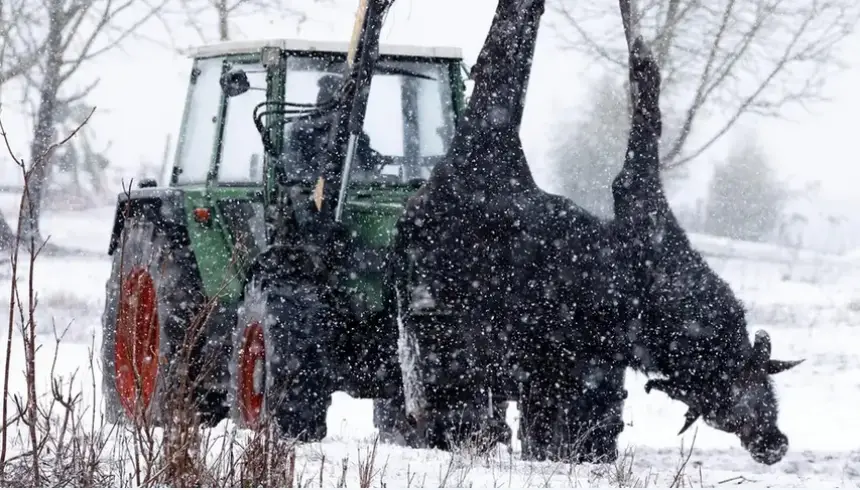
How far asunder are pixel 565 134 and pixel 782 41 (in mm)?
15296

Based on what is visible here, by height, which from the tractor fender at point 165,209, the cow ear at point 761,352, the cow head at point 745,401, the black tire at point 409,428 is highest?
the tractor fender at point 165,209

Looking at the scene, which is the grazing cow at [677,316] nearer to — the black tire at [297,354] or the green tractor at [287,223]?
the green tractor at [287,223]

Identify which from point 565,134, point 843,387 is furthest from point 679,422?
point 565,134

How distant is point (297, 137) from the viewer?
5.29m

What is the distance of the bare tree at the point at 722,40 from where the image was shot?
9781 millimetres

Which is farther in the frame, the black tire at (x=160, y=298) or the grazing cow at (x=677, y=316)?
the black tire at (x=160, y=298)

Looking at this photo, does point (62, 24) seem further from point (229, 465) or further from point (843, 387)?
point (229, 465)

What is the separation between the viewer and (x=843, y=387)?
33.3 ft

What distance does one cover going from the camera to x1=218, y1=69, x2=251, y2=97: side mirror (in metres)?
4.79

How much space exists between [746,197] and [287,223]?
3572cm

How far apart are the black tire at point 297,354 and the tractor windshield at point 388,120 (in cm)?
72

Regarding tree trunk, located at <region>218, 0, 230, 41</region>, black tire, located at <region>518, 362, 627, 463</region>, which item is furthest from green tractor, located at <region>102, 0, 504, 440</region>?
tree trunk, located at <region>218, 0, 230, 41</region>

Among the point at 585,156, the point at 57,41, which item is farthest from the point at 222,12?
the point at 585,156

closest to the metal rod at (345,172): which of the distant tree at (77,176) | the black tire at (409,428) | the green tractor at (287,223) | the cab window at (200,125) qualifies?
the green tractor at (287,223)
